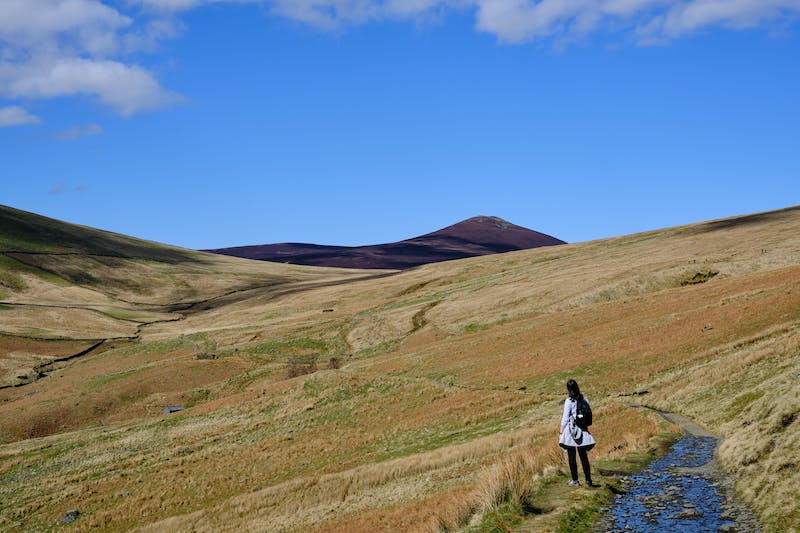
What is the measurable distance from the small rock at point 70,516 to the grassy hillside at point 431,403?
3.20ft

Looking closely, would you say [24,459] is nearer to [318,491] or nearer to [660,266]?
[318,491]

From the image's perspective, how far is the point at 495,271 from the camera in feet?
474

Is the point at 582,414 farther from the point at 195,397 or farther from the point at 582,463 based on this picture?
the point at 195,397

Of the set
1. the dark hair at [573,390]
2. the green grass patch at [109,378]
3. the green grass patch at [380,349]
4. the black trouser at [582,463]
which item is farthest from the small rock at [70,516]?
the green grass patch at [109,378]

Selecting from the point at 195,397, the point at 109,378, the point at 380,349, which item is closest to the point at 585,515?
the point at 195,397

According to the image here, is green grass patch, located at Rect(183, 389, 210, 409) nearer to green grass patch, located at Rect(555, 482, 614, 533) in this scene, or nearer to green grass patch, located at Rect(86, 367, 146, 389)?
green grass patch, located at Rect(86, 367, 146, 389)

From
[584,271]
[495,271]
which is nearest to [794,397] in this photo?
[584,271]

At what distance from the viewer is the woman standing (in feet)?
67.0

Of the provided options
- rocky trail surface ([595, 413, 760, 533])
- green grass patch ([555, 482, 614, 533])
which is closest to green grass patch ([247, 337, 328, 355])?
rocky trail surface ([595, 413, 760, 533])

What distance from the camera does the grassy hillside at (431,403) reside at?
25.2 metres

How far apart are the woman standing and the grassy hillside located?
1.00 meters

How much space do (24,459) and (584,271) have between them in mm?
77350

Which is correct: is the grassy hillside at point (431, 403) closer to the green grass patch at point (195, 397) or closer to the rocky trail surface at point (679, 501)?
the green grass patch at point (195, 397)

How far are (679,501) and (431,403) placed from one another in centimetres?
3457
